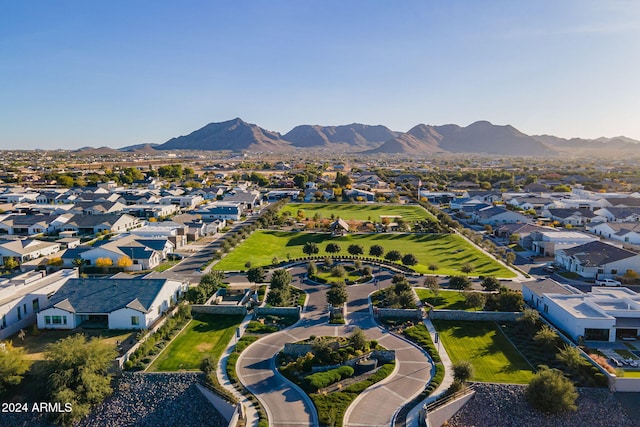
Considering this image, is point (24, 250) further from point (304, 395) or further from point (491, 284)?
point (491, 284)

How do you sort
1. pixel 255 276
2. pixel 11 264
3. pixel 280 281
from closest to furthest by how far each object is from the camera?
1. pixel 280 281
2. pixel 255 276
3. pixel 11 264

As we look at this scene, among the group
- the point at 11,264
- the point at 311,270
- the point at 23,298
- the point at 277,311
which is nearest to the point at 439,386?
the point at 277,311

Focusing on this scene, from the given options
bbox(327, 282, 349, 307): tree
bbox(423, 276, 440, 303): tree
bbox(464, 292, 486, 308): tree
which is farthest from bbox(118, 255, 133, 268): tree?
bbox(464, 292, 486, 308): tree

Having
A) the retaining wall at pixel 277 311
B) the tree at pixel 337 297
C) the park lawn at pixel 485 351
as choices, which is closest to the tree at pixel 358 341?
the park lawn at pixel 485 351

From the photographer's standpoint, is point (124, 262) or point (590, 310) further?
point (124, 262)

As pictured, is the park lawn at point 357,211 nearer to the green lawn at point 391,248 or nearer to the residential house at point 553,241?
the green lawn at point 391,248

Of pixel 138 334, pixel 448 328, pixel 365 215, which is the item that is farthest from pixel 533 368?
pixel 365 215

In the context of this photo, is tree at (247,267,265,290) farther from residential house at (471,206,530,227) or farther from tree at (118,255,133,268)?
residential house at (471,206,530,227)

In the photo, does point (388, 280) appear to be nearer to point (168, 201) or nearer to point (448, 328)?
point (448, 328)
